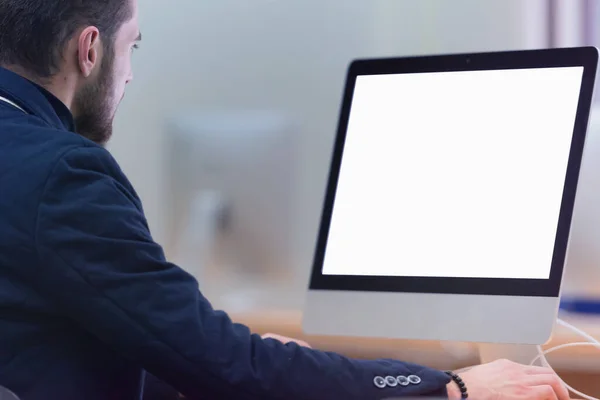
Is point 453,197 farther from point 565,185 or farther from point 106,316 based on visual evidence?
point 106,316

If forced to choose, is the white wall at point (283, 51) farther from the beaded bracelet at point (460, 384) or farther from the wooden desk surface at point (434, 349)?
the beaded bracelet at point (460, 384)

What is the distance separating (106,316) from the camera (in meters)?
0.85

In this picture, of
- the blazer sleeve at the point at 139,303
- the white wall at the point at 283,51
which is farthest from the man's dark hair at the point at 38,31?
A: the white wall at the point at 283,51

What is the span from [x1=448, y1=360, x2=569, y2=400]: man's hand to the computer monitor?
5 centimetres

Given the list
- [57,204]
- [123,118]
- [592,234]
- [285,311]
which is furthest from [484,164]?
[123,118]

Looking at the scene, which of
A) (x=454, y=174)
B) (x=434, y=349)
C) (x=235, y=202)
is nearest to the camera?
(x=454, y=174)

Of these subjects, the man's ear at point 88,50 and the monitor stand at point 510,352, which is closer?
the man's ear at point 88,50

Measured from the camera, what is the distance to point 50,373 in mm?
896

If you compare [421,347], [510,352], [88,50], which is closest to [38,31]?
[88,50]

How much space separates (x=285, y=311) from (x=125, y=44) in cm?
100

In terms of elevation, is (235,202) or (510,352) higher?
(235,202)

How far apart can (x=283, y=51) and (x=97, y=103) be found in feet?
3.79

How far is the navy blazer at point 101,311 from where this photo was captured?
85 centimetres

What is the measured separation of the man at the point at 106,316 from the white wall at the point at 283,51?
4.12ft
